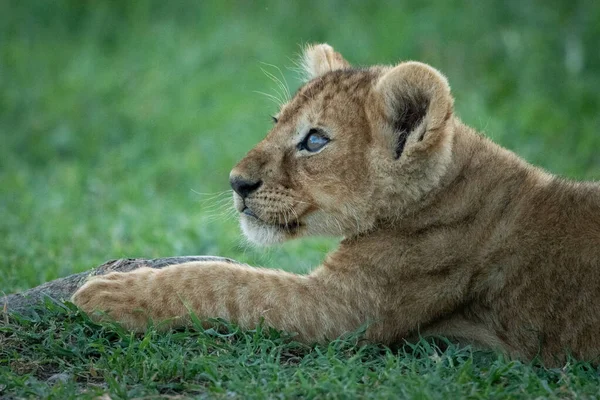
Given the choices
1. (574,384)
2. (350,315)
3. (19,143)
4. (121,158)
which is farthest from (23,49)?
(574,384)

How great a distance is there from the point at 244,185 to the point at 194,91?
8255 millimetres

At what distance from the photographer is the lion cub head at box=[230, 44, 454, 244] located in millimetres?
5109

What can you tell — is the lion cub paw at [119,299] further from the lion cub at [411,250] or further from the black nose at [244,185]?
the black nose at [244,185]

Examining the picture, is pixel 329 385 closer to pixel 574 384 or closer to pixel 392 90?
pixel 574 384

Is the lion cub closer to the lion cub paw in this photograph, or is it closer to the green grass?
the lion cub paw

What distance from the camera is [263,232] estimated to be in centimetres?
556

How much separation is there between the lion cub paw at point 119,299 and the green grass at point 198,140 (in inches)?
3.6

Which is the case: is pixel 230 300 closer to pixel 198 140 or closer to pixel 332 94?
pixel 332 94

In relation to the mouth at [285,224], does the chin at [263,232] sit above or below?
below

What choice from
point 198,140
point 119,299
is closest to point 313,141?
point 119,299

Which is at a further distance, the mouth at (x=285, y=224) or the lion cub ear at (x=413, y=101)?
the mouth at (x=285, y=224)

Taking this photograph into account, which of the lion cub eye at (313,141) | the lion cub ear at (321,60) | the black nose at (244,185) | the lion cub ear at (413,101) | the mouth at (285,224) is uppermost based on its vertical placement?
the lion cub ear at (321,60)

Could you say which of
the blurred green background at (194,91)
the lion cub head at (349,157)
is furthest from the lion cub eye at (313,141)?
the blurred green background at (194,91)

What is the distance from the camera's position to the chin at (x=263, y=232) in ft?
18.1
